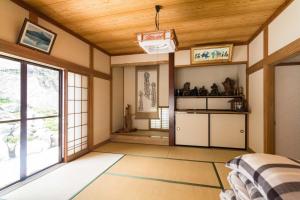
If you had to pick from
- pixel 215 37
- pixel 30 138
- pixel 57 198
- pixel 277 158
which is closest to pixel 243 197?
pixel 277 158

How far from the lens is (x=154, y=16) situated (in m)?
2.78

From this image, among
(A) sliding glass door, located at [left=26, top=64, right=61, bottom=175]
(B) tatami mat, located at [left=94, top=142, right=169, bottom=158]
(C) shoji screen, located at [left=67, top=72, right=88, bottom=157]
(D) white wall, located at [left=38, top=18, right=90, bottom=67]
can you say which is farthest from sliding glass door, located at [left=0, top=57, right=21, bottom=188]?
(B) tatami mat, located at [left=94, top=142, right=169, bottom=158]

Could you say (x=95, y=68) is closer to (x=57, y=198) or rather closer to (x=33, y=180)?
(x=33, y=180)

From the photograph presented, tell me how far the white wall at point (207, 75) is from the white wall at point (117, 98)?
6.67ft

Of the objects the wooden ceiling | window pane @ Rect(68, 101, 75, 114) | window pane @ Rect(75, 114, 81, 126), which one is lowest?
window pane @ Rect(75, 114, 81, 126)

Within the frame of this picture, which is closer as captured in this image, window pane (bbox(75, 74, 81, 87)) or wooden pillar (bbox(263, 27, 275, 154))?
wooden pillar (bbox(263, 27, 275, 154))

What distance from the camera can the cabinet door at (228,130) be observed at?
412 cm

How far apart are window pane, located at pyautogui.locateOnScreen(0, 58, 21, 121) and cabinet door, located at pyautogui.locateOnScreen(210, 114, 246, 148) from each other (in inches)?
161

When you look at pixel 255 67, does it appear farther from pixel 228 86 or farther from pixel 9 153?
pixel 9 153

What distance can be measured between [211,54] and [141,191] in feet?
10.9

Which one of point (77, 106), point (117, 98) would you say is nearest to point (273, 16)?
point (77, 106)

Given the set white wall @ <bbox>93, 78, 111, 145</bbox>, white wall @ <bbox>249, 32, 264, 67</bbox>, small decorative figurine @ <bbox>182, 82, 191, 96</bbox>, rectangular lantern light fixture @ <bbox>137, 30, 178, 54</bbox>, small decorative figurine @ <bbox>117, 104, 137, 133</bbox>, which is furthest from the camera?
small decorative figurine @ <bbox>117, 104, 137, 133</bbox>

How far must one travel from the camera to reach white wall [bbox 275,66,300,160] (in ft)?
10.3

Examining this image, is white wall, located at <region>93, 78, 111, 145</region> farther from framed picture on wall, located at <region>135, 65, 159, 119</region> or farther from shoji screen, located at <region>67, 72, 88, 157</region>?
framed picture on wall, located at <region>135, 65, 159, 119</region>
